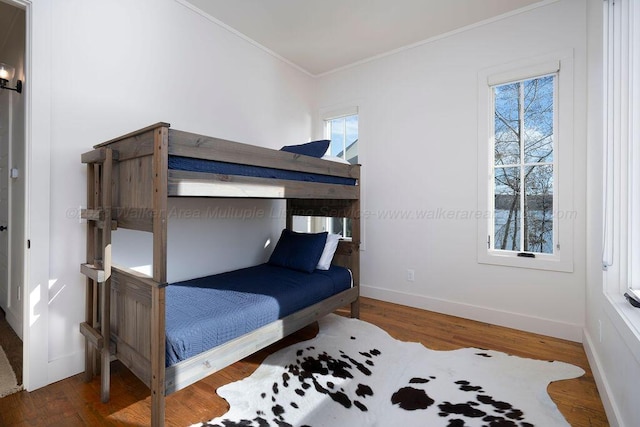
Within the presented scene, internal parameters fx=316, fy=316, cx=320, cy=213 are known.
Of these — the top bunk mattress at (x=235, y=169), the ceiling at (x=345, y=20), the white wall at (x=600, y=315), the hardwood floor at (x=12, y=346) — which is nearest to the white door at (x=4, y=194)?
the hardwood floor at (x=12, y=346)

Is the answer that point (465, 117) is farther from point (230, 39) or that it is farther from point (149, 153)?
point (149, 153)

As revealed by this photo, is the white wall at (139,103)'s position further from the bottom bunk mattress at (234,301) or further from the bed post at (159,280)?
the bed post at (159,280)

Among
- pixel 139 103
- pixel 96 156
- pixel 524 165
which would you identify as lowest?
pixel 96 156

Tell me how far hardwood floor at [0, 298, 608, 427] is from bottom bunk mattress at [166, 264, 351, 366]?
1.22ft

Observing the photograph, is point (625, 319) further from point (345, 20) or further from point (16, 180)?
point (16, 180)

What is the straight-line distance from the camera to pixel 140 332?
5.19 feet

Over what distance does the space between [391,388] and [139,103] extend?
2.57m

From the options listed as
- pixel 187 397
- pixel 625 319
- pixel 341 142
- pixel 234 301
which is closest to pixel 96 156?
pixel 234 301

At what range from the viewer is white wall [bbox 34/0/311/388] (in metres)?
1.94

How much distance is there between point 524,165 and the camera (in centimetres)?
274

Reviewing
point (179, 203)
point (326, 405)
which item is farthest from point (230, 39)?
point (326, 405)

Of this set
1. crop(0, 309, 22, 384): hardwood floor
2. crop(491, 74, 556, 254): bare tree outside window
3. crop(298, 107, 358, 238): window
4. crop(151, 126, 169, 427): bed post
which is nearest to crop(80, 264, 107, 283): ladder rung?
crop(151, 126, 169, 427): bed post

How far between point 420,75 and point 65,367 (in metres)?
3.74

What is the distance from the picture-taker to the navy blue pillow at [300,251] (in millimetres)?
2770
